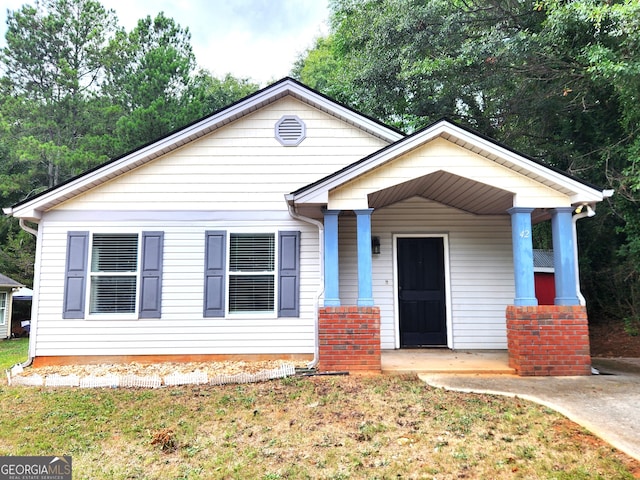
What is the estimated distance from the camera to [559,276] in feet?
18.4

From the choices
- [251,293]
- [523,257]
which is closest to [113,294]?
[251,293]

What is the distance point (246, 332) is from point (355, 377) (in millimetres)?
2121

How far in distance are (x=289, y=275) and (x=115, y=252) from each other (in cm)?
288

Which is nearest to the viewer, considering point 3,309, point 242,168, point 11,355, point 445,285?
Answer: point 242,168

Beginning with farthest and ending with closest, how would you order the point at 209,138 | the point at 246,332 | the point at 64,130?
the point at 64,130 → the point at 209,138 → the point at 246,332

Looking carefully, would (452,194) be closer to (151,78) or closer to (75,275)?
(75,275)

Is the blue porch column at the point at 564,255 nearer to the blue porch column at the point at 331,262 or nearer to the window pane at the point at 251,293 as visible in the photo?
the blue porch column at the point at 331,262

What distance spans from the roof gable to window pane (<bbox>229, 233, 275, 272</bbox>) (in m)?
1.86

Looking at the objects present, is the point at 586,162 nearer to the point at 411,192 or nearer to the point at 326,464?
the point at 411,192

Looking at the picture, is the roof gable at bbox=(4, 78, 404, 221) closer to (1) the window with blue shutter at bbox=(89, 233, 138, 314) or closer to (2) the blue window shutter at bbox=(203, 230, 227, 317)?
(1) the window with blue shutter at bbox=(89, 233, 138, 314)

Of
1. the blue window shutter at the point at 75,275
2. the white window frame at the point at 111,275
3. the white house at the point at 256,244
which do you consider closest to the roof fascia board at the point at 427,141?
the white house at the point at 256,244

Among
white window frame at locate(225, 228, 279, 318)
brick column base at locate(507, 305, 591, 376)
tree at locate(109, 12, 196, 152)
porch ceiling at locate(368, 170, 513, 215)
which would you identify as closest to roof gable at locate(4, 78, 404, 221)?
porch ceiling at locate(368, 170, 513, 215)

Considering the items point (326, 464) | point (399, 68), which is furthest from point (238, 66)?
point (326, 464)

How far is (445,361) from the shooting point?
603 cm
